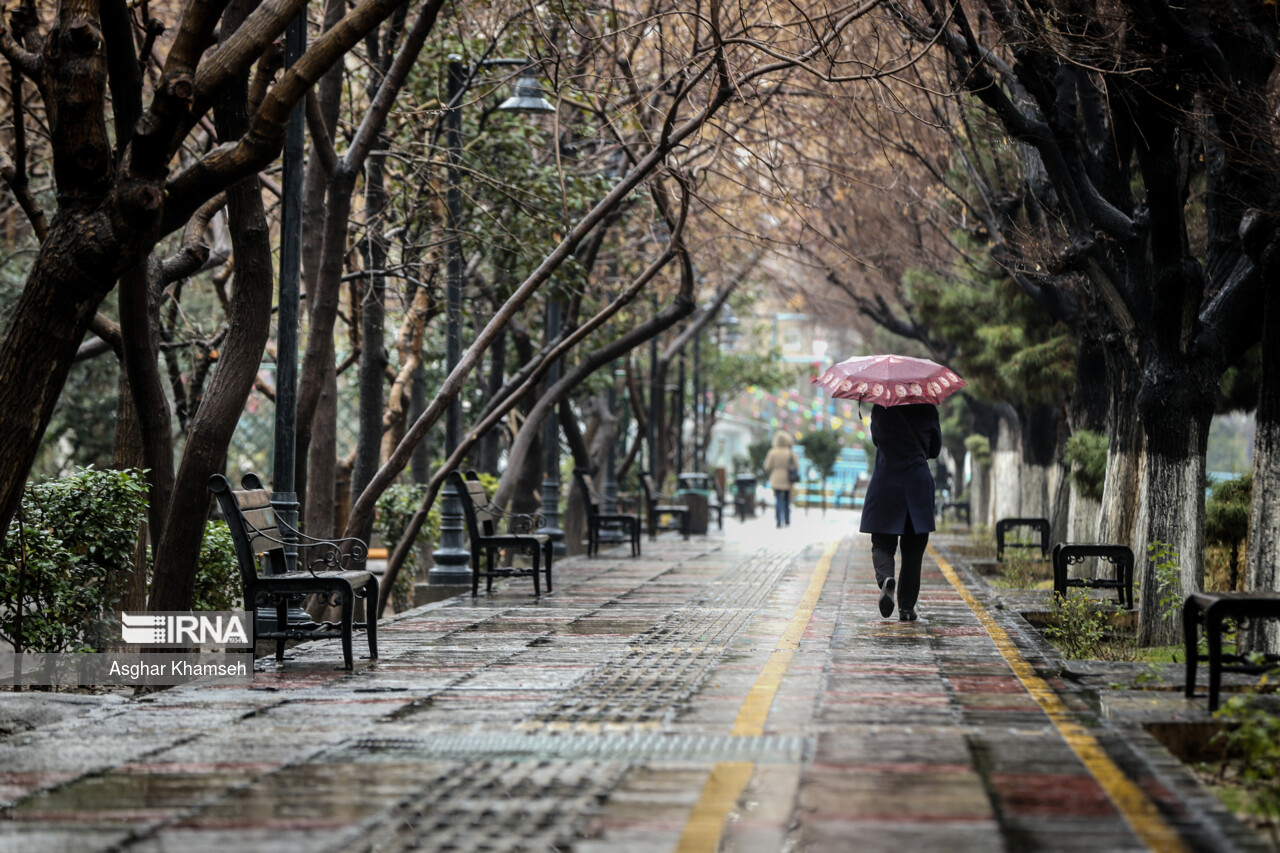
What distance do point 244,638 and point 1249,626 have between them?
6939mm

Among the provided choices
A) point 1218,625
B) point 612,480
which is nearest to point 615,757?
point 1218,625

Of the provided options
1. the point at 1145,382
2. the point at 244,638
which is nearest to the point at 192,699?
the point at 244,638

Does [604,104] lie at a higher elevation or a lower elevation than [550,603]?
higher

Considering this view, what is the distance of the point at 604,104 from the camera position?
52.5 ft

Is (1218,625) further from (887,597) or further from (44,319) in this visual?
(44,319)

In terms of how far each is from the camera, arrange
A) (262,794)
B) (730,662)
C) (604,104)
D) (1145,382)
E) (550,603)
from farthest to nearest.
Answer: (604,104) → (550,603) → (1145,382) → (730,662) → (262,794)

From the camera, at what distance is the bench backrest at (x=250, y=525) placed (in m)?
9.00

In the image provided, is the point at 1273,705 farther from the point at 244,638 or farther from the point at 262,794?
the point at 244,638

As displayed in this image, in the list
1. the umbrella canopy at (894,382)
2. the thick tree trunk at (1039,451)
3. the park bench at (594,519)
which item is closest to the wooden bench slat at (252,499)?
the umbrella canopy at (894,382)

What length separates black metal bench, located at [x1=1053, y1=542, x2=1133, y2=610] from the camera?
11773 mm

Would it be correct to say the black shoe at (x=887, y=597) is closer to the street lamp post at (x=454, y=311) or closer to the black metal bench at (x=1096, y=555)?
the black metal bench at (x=1096, y=555)

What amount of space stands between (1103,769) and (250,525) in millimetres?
5648

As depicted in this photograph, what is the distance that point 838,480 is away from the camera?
6544cm

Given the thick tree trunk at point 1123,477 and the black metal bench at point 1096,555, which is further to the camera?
the thick tree trunk at point 1123,477
